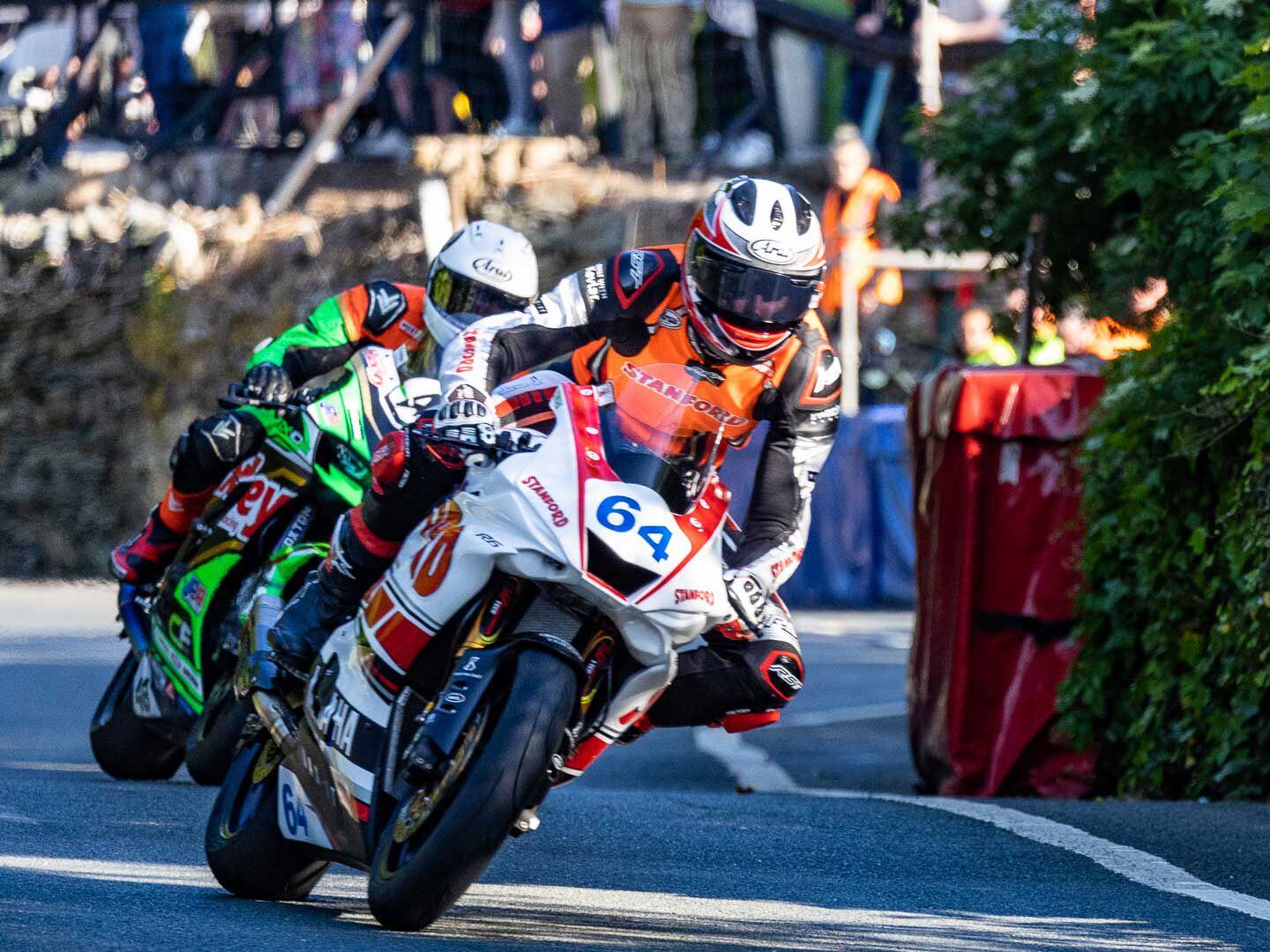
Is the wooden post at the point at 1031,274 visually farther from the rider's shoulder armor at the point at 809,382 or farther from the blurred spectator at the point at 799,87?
the blurred spectator at the point at 799,87

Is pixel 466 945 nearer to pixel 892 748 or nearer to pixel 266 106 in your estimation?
pixel 892 748

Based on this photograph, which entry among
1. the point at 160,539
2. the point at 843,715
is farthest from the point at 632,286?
the point at 843,715

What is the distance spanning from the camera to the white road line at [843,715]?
40.3ft

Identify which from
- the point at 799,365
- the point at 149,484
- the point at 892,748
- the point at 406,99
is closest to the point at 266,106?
the point at 406,99

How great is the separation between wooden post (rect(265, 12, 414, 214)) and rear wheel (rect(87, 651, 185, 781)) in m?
12.2

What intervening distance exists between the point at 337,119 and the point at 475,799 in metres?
16.3

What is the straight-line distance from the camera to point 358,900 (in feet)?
18.7

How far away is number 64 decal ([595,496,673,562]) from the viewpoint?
4953mm

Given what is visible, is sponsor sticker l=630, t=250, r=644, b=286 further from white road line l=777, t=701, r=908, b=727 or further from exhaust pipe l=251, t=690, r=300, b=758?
white road line l=777, t=701, r=908, b=727

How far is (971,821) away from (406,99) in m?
14.2

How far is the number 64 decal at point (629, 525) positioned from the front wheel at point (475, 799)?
0.33 meters

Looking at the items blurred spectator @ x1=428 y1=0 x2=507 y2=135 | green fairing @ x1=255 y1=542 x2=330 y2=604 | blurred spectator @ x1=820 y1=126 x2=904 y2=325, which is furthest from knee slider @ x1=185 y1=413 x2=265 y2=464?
blurred spectator @ x1=428 y1=0 x2=507 y2=135

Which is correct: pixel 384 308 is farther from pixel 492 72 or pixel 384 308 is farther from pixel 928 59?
pixel 492 72

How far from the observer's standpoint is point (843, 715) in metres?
12.6
